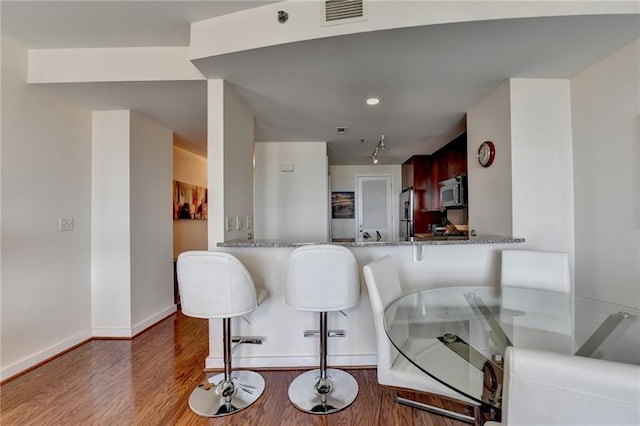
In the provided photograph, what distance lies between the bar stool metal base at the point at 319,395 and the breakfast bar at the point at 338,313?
19cm

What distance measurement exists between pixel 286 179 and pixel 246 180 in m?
1.41

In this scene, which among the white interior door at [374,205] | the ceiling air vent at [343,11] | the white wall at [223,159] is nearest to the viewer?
the ceiling air vent at [343,11]

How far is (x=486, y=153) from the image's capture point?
8.76ft

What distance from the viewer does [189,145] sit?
4.30 metres

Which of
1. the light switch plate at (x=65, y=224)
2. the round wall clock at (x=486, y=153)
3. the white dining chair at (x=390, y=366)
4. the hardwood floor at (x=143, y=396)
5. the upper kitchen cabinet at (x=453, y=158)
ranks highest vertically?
the upper kitchen cabinet at (x=453, y=158)

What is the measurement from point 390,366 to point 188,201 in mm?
4186

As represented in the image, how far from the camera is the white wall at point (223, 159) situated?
88.8 inches

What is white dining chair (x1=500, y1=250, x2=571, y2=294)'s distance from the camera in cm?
195

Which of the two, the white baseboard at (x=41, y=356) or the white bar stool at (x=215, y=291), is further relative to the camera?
the white baseboard at (x=41, y=356)

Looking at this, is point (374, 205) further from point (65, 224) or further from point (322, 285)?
point (65, 224)

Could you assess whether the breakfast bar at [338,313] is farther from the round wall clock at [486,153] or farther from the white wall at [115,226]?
the white wall at [115,226]

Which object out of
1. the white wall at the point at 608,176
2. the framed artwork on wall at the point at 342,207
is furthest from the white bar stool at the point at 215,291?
the framed artwork on wall at the point at 342,207

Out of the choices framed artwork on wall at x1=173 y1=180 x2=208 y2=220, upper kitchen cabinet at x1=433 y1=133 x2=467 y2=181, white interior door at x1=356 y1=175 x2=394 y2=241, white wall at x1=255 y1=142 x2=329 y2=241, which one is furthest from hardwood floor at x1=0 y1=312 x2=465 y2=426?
white interior door at x1=356 y1=175 x2=394 y2=241

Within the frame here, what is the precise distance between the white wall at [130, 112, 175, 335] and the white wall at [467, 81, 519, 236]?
3.43 metres
